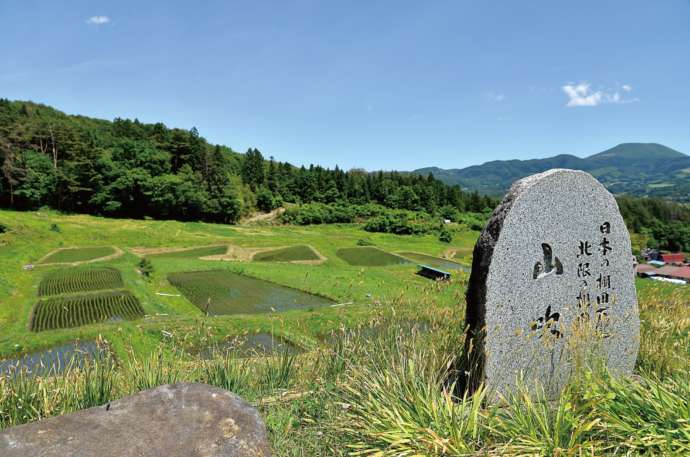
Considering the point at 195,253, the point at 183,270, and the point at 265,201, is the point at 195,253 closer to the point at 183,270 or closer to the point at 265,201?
the point at 183,270

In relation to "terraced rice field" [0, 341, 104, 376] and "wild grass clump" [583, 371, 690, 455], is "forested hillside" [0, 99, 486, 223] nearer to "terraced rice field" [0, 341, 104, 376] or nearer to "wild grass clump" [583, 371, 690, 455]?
"terraced rice field" [0, 341, 104, 376]

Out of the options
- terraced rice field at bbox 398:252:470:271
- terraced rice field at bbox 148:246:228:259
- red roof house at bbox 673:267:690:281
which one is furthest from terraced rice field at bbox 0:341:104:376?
red roof house at bbox 673:267:690:281

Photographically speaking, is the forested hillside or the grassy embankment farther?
the forested hillside

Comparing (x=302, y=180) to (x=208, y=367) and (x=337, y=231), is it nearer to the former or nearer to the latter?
(x=337, y=231)

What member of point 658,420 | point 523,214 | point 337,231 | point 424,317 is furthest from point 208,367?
point 337,231

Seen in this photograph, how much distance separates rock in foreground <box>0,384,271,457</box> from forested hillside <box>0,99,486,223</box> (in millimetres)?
51623

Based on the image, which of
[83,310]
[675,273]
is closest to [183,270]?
[83,310]

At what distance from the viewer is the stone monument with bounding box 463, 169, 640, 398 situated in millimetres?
4066

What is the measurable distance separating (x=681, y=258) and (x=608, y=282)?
60.0 m

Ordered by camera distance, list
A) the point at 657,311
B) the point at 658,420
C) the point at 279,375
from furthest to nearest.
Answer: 1. the point at 657,311
2. the point at 279,375
3. the point at 658,420

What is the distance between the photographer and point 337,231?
5738cm

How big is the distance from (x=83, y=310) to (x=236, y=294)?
21.5 feet

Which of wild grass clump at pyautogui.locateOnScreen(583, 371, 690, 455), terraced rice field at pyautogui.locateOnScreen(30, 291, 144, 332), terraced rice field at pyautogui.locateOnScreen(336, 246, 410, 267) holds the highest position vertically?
wild grass clump at pyautogui.locateOnScreen(583, 371, 690, 455)

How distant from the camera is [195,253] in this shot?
110 feet
